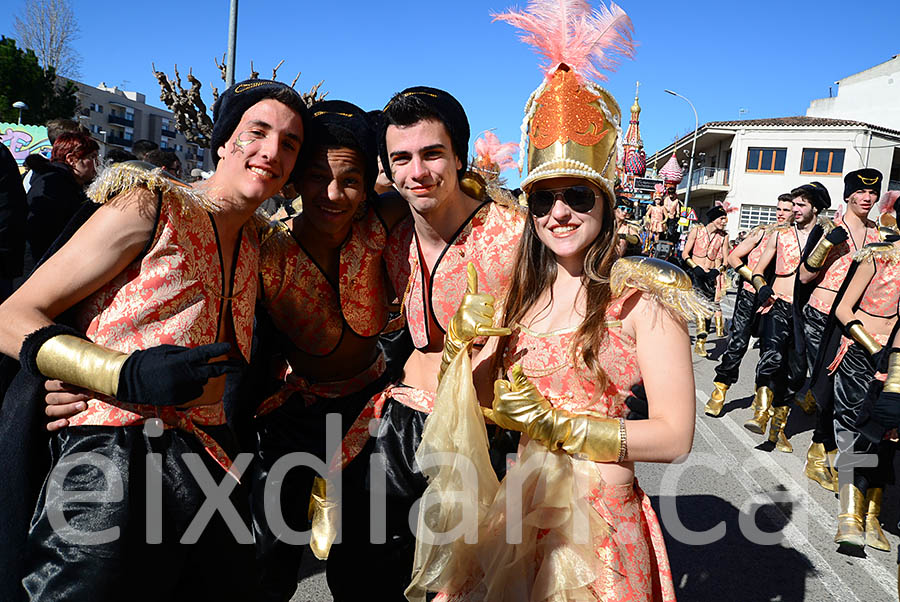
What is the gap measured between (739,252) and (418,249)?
7060mm

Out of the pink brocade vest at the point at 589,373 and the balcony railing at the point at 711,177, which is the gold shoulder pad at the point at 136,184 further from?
the balcony railing at the point at 711,177

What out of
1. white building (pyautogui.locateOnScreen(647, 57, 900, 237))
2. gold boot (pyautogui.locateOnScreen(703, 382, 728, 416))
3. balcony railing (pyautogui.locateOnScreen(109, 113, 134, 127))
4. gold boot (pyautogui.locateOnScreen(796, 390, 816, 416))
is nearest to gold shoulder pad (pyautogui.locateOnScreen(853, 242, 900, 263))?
gold boot (pyautogui.locateOnScreen(703, 382, 728, 416))

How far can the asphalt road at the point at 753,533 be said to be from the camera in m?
3.37

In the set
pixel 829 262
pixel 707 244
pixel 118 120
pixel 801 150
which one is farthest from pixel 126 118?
pixel 829 262

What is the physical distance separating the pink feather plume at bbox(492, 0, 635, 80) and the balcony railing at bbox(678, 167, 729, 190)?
126ft

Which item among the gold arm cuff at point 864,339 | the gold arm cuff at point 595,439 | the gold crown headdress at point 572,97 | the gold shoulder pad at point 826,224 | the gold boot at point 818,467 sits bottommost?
the gold boot at point 818,467

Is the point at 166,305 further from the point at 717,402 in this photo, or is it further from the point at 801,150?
the point at 801,150

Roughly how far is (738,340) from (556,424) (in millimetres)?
6564

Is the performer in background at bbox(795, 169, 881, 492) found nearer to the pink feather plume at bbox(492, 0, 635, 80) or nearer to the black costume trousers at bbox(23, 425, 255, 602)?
the pink feather plume at bbox(492, 0, 635, 80)

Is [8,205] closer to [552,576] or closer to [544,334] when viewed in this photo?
[544,334]

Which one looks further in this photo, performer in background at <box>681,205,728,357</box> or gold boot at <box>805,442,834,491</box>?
performer in background at <box>681,205,728,357</box>

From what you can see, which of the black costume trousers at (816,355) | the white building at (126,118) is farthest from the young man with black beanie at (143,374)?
the white building at (126,118)

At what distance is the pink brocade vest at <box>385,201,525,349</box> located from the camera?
256 centimetres

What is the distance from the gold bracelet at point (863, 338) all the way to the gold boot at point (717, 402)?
2787 mm
